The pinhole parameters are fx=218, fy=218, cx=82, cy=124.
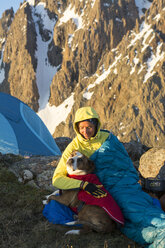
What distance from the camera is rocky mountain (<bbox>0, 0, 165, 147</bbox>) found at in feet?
220

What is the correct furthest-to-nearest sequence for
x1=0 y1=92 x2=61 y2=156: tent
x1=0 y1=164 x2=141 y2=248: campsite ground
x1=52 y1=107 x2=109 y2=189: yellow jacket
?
x1=0 y1=92 x2=61 y2=156: tent
x1=52 y1=107 x2=109 y2=189: yellow jacket
x1=0 y1=164 x2=141 y2=248: campsite ground

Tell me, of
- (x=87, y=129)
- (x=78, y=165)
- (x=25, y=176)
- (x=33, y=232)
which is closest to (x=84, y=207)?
(x=78, y=165)

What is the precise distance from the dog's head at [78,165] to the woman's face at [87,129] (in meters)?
0.48

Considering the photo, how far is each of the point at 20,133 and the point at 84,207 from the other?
26.1 feet

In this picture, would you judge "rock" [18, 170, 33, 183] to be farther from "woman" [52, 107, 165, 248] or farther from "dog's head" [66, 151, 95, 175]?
"dog's head" [66, 151, 95, 175]

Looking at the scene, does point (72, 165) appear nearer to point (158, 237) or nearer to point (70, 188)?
point (70, 188)

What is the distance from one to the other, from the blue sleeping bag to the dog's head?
0.29m

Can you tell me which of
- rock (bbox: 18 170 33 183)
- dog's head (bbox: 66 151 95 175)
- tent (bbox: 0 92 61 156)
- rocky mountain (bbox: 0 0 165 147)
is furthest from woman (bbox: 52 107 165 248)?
rocky mountain (bbox: 0 0 165 147)

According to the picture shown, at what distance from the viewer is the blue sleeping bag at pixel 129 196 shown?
3307mm

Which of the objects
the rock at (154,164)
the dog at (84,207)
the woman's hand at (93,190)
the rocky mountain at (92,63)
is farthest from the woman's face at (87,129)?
the rocky mountain at (92,63)

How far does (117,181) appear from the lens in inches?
164

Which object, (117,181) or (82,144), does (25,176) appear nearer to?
(82,144)

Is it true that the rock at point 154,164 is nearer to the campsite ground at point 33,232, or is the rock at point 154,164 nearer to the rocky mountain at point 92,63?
the campsite ground at point 33,232

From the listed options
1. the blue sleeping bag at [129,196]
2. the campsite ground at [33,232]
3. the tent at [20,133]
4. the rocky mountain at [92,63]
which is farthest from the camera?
the rocky mountain at [92,63]
